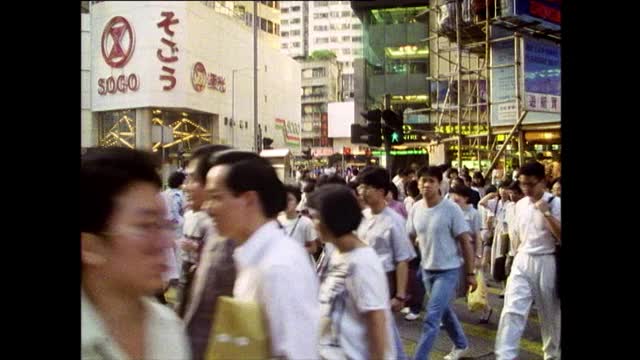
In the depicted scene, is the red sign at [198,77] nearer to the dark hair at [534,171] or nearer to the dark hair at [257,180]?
the dark hair at [534,171]

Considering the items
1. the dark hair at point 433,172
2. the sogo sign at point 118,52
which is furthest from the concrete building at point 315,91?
the dark hair at point 433,172

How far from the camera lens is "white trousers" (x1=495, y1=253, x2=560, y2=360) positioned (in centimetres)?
458

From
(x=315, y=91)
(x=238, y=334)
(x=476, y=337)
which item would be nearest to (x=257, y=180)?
(x=238, y=334)

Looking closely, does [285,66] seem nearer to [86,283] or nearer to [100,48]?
[100,48]

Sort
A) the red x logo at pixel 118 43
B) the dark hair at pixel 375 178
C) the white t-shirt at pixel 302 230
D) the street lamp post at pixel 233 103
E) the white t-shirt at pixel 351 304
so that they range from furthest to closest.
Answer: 1. the street lamp post at pixel 233 103
2. the red x logo at pixel 118 43
3. the white t-shirt at pixel 302 230
4. the dark hair at pixel 375 178
5. the white t-shirt at pixel 351 304

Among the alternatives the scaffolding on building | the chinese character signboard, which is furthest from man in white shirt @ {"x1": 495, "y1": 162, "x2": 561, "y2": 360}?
the chinese character signboard

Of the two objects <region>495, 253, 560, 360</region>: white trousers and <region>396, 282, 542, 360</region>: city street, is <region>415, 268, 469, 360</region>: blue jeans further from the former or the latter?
<region>495, 253, 560, 360</region>: white trousers

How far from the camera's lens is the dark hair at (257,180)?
2.08 metres

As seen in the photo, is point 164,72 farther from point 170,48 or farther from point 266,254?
point 266,254

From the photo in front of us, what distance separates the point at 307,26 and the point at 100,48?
310 feet

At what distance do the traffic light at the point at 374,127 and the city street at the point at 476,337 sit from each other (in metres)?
2.98
